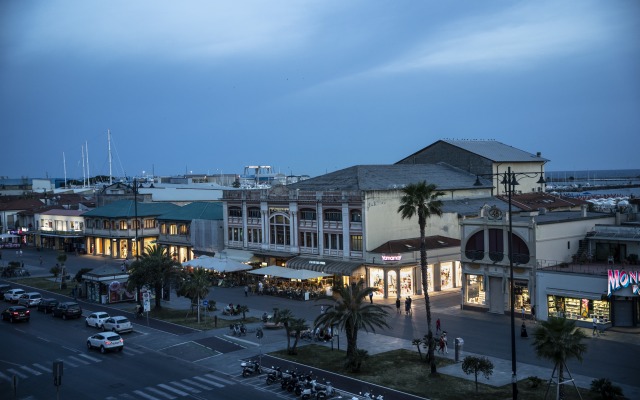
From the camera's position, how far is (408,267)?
195 ft

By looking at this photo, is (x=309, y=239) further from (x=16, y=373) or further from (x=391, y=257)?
(x=16, y=373)

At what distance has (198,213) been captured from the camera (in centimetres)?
8638

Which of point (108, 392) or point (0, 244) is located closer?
point (108, 392)

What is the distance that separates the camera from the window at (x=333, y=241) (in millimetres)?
63781

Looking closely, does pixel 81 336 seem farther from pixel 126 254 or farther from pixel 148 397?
pixel 126 254

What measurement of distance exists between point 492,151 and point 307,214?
33597 millimetres

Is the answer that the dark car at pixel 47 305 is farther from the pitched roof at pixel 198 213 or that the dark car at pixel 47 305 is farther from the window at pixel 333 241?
the pitched roof at pixel 198 213

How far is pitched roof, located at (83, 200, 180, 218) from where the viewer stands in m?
98.2

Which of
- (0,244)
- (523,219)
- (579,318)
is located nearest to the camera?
(579,318)

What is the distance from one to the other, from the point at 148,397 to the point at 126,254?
69439mm

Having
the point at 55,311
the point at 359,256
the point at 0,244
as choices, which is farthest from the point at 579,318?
the point at 0,244

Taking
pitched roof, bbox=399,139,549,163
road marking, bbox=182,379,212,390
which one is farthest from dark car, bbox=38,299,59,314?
pitched roof, bbox=399,139,549,163

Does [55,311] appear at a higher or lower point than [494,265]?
lower

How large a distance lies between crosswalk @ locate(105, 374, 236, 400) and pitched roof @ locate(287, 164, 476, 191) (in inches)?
1226
